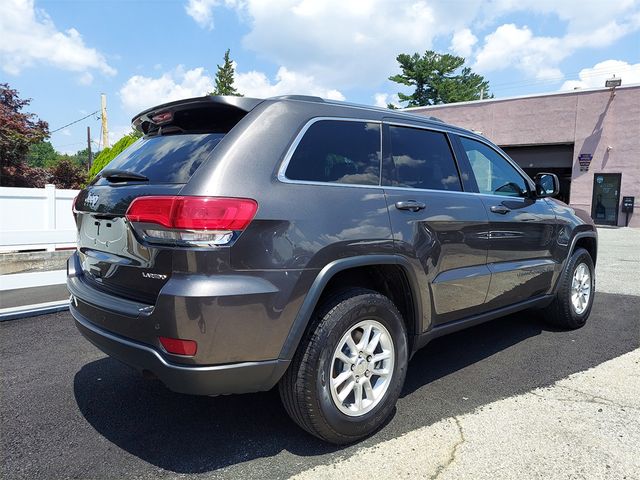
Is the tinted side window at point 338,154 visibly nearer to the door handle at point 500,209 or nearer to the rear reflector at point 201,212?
the rear reflector at point 201,212

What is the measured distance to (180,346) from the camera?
2234 mm

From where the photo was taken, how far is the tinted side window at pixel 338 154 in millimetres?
2619

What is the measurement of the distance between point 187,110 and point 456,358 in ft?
9.55

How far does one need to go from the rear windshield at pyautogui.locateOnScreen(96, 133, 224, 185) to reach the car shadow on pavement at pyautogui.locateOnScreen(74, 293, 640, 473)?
143 centimetres

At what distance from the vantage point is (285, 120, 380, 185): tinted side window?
262cm

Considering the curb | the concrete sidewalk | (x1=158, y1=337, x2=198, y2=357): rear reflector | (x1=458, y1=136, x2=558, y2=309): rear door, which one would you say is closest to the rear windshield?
(x1=158, y1=337, x2=198, y2=357): rear reflector

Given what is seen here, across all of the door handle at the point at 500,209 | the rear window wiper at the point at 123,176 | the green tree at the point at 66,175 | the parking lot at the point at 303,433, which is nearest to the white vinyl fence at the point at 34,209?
the parking lot at the point at 303,433

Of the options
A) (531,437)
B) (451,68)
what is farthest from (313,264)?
(451,68)

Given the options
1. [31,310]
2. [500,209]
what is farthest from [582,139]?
[31,310]

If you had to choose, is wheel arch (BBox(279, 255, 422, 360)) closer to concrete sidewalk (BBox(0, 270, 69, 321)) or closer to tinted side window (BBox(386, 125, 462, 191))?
tinted side window (BBox(386, 125, 462, 191))

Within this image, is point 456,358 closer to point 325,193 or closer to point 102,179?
point 325,193

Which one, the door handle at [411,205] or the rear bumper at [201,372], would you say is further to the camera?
the door handle at [411,205]

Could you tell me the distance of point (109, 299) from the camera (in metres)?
2.61

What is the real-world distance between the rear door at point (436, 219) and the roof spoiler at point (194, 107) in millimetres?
949
